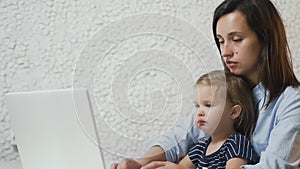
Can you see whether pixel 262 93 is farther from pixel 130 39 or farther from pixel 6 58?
pixel 6 58

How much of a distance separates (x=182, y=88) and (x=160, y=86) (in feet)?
0.12

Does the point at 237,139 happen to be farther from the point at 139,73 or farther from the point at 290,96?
the point at 139,73

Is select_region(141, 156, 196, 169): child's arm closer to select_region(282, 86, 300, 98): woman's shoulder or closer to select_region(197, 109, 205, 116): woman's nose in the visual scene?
select_region(197, 109, 205, 116): woman's nose

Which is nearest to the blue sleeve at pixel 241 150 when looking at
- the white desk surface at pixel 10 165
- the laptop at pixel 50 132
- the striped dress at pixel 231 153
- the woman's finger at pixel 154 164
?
the striped dress at pixel 231 153

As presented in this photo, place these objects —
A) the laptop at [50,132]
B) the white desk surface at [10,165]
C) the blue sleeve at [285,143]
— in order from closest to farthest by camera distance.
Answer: the blue sleeve at [285,143], the laptop at [50,132], the white desk surface at [10,165]

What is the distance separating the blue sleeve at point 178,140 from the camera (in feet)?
2.61

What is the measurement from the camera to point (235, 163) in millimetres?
716

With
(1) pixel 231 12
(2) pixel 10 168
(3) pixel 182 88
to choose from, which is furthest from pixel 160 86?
(2) pixel 10 168

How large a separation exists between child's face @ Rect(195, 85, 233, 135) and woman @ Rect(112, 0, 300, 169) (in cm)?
3

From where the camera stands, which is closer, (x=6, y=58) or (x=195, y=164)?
(x=195, y=164)

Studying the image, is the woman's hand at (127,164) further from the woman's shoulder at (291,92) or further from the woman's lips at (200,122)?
the woman's shoulder at (291,92)

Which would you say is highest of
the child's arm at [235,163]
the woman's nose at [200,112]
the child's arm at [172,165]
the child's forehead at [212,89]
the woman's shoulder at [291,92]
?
the child's forehead at [212,89]

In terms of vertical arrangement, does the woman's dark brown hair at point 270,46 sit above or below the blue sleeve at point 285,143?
above

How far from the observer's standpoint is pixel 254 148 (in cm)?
74
